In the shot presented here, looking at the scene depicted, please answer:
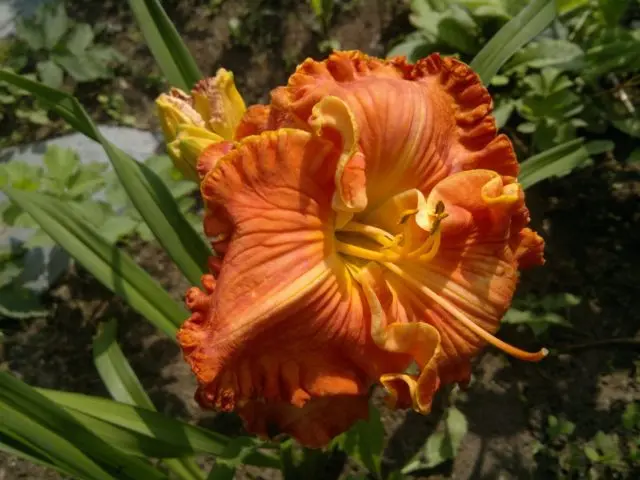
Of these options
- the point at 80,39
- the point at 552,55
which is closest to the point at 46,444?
the point at 80,39

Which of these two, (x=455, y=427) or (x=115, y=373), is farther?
(x=455, y=427)

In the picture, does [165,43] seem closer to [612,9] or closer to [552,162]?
[552,162]

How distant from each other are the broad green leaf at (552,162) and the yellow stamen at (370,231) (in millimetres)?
641

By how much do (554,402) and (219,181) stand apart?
1270 millimetres

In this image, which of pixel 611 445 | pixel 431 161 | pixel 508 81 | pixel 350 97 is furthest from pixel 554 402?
pixel 350 97

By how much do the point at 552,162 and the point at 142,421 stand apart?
1.08 meters

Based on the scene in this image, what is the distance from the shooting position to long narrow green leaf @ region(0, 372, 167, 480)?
1106 millimetres

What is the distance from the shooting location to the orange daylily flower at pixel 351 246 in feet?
2.96

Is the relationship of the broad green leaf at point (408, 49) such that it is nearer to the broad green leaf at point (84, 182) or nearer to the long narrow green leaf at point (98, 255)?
the broad green leaf at point (84, 182)

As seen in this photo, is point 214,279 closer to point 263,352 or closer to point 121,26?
point 263,352

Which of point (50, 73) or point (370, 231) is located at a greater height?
point (370, 231)

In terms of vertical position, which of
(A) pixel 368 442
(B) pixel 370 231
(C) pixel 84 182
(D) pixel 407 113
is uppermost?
(D) pixel 407 113

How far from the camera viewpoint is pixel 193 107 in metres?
1.27

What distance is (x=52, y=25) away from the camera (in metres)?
1.97
